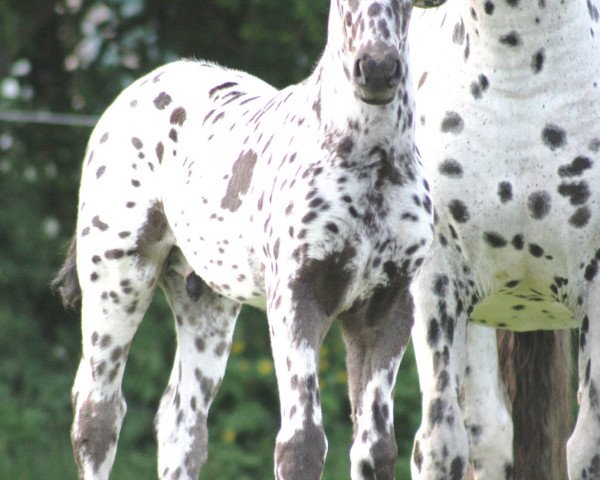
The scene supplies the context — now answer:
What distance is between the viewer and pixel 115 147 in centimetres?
554

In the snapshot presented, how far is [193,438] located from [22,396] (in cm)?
532

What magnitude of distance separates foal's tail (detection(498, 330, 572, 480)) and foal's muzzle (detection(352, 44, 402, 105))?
6.79 ft

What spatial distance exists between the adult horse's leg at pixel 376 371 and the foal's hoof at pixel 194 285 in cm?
100

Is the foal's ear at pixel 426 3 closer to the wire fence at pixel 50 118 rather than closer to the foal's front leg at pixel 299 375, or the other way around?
the foal's front leg at pixel 299 375

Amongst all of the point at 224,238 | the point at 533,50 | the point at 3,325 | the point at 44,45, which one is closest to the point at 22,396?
the point at 3,325

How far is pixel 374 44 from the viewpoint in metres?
4.08

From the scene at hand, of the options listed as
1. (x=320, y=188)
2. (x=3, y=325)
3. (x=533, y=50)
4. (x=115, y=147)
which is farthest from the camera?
(x=3, y=325)

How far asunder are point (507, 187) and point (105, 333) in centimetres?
163

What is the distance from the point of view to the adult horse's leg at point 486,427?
212 inches

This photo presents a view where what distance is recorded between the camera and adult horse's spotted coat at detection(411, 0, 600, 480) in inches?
185

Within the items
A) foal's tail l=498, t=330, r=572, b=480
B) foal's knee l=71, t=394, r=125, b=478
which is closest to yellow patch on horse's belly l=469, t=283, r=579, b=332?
foal's tail l=498, t=330, r=572, b=480

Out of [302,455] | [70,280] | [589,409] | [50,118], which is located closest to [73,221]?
[50,118]

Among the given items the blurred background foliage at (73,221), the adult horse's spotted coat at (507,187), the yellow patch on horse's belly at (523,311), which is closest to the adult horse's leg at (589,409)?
the adult horse's spotted coat at (507,187)

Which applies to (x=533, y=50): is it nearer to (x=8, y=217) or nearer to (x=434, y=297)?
(x=434, y=297)
